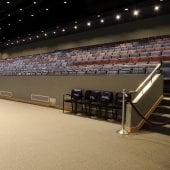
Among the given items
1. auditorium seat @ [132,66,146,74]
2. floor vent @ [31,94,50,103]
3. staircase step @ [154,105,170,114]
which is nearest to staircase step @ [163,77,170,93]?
auditorium seat @ [132,66,146,74]

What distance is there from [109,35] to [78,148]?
10.3 metres

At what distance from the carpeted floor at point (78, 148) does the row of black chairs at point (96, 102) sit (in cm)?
76

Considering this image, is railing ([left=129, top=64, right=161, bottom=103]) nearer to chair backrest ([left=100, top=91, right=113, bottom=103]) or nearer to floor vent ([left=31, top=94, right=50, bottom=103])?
chair backrest ([left=100, top=91, right=113, bottom=103])

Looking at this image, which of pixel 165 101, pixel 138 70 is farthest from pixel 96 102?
pixel 165 101

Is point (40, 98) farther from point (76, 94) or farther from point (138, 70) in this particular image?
point (138, 70)

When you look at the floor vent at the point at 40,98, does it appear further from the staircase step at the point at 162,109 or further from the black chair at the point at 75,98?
the staircase step at the point at 162,109

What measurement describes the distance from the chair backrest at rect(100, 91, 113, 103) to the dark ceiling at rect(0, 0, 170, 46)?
4.44 m

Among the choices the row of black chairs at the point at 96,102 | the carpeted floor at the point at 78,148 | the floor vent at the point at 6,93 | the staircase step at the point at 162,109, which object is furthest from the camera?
the floor vent at the point at 6,93

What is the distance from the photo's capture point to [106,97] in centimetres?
657

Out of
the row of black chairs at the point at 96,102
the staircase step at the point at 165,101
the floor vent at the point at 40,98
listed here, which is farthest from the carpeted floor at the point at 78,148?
the floor vent at the point at 40,98

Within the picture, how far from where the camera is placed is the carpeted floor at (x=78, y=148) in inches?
127

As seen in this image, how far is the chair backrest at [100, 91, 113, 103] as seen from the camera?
651 centimetres

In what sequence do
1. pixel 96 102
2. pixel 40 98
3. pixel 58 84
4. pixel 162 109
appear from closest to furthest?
pixel 162 109 < pixel 96 102 < pixel 58 84 < pixel 40 98

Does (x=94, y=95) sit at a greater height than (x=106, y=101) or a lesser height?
greater
